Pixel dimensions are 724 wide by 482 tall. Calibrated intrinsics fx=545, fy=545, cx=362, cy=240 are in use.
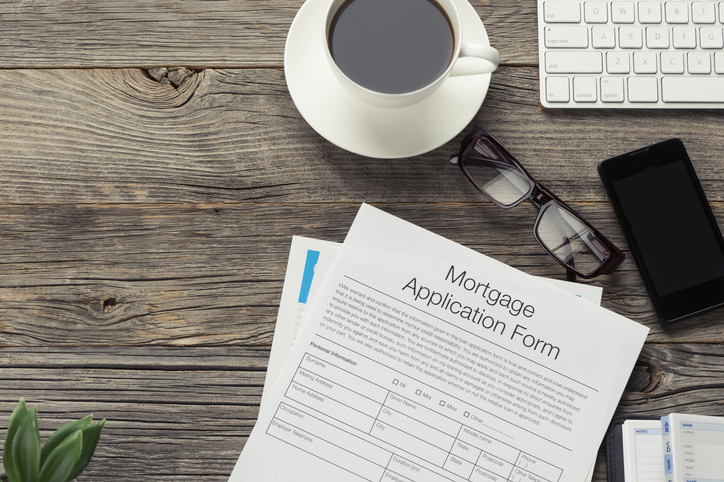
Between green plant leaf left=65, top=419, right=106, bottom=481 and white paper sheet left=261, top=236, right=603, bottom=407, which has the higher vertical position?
white paper sheet left=261, top=236, right=603, bottom=407

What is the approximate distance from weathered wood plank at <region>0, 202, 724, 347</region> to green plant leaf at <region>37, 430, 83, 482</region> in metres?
0.20

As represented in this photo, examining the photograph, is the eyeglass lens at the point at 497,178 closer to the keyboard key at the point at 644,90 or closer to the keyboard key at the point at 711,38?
the keyboard key at the point at 644,90

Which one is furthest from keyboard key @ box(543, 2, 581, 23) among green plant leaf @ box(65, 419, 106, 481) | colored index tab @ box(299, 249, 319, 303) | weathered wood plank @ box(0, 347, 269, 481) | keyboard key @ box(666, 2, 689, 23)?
green plant leaf @ box(65, 419, 106, 481)

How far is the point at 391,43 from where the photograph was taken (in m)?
0.62

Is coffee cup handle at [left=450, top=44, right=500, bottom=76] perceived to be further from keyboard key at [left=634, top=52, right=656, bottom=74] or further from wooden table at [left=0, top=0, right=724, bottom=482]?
keyboard key at [left=634, top=52, right=656, bottom=74]

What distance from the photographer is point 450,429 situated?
647 millimetres

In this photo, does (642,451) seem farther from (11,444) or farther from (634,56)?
(11,444)

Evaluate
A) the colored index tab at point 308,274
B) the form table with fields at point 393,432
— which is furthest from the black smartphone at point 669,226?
the colored index tab at point 308,274

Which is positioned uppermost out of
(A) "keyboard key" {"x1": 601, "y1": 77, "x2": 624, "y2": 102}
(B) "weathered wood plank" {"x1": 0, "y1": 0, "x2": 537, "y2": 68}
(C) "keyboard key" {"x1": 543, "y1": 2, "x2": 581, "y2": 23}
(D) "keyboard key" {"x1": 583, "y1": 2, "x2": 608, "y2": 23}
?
(B) "weathered wood plank" {"x1": 0, "y1": 0, "x2": 537, "y2": 68}

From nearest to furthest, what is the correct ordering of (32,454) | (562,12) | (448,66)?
1. (32,454)
2. (448,66)
3. (562,12)

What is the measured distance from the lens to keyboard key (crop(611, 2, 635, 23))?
2.28ft

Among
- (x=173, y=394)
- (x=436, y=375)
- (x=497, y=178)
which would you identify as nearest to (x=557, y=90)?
(x=497, y=178)

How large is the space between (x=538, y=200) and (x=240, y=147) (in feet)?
1.27

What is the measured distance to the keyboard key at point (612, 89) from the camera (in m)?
0.69
